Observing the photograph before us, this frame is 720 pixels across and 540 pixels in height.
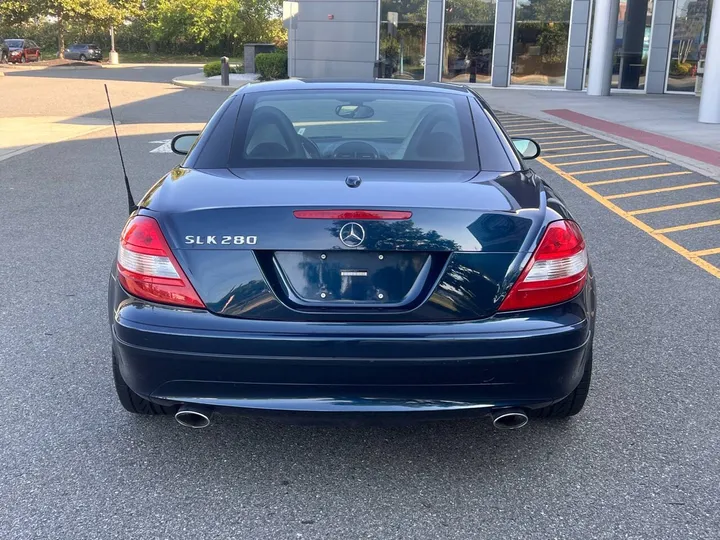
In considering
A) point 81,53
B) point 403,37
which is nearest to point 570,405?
point 403,37

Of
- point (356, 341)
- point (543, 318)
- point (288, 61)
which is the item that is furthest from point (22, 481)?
point (288, 61)

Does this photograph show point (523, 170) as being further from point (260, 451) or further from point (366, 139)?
point (260, 451)

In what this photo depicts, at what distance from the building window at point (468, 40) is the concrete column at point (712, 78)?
13.4 meters

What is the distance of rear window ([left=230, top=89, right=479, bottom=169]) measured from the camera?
342cm

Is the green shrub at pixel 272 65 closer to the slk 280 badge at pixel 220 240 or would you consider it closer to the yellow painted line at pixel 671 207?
the yellow painted line at pixel 671 207

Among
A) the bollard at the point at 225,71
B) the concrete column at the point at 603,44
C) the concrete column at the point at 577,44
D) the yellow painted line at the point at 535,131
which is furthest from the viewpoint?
the bollard at the point at 225,71

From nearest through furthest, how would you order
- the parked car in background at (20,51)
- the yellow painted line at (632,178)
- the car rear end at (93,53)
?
1. the yellow painted line at (632,178)
2. the parked car in background at (20,51)
3. the car rear end at (93,53)

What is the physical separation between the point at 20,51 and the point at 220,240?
170ft

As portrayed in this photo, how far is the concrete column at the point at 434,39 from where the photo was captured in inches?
1118

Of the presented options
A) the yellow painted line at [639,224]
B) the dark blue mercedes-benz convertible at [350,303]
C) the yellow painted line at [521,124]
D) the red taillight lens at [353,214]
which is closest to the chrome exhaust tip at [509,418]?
the dark blue mercedes-benz convertible at [350,303]

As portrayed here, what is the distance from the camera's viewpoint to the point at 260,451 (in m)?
3.31

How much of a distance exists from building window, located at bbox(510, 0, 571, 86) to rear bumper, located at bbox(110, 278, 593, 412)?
26893 millimetres

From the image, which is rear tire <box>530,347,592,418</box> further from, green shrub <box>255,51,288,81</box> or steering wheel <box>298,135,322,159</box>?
green shrub <box>255,51,288,81</box>

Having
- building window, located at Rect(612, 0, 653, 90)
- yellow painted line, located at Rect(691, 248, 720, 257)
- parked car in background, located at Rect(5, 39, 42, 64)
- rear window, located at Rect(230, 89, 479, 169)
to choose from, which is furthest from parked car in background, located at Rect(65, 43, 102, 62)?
rear window, located at Rect(230, 89, 479, 169)
